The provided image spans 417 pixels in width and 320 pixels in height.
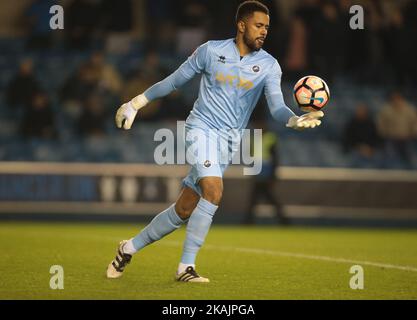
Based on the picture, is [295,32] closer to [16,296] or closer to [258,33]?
[258,33]

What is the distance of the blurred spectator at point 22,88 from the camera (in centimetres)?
1720

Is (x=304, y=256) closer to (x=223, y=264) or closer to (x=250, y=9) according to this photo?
(x=223, y=264)

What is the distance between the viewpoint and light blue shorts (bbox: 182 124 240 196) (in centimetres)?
732

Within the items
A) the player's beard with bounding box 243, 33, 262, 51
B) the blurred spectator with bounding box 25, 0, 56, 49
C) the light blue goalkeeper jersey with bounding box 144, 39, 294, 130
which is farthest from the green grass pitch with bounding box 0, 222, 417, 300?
the blurred spectator with bounding box 25, 0, 56, 49

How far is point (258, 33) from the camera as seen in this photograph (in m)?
7.48

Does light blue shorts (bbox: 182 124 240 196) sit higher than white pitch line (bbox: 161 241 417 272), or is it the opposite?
light blue shorts (bbox: 182 124 240 196)

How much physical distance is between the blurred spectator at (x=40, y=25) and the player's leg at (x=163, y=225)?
11.7 meters

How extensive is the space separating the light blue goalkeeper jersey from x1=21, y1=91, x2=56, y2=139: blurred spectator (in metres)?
9.56

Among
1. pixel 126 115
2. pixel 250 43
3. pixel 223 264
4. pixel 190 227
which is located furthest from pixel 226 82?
pixel 223 264

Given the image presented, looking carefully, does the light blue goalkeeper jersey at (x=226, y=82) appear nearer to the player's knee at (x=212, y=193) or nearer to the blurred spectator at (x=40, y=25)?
the player's knee at (x=212, y=193)

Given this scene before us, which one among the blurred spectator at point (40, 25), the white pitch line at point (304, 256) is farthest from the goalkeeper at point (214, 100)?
the blurred spectator at point (40, 25)

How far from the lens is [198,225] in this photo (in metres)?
7.35

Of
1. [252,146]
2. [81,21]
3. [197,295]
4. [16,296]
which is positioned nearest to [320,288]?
[197,295]

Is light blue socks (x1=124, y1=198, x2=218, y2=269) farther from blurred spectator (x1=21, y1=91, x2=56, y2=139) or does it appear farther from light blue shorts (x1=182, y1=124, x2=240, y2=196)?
blurred spectator (x1=21, y1=91, x2=56, y2=139)
